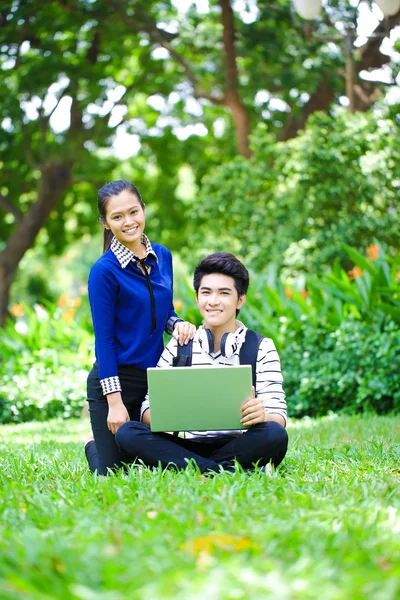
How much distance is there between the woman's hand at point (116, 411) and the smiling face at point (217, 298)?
0.58 metres

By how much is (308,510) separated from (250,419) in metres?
0.80

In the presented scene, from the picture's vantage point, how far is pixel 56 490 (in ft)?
9.62

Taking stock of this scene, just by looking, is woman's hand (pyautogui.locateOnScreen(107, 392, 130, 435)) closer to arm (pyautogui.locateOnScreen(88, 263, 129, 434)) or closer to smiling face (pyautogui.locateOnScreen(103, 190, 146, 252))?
arm (pyautogui.locateOnScreen(88, 263, 129, 434))

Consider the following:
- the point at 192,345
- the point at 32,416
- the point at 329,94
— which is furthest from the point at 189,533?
the point at 329,94

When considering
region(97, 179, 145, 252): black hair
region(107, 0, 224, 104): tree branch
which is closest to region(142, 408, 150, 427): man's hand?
region(97, 179, 145, 252): black hair

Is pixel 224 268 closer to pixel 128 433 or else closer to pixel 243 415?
pixel 243 415

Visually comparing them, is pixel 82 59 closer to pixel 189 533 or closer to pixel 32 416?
pixel 32 416

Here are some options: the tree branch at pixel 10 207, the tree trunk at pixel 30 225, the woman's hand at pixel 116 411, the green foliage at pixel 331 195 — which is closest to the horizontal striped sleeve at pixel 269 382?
the woman's hand at pixel 116 411

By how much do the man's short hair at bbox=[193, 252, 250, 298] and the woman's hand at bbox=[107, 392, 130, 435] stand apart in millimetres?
676

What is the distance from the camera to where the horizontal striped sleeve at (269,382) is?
3482 mm

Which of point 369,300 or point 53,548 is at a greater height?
point 369,300

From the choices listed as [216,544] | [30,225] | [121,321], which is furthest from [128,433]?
[30,225]

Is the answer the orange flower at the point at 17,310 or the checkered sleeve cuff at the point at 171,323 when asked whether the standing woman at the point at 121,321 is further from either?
the orange flower at the point at 17,310

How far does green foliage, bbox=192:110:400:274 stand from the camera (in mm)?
9992
